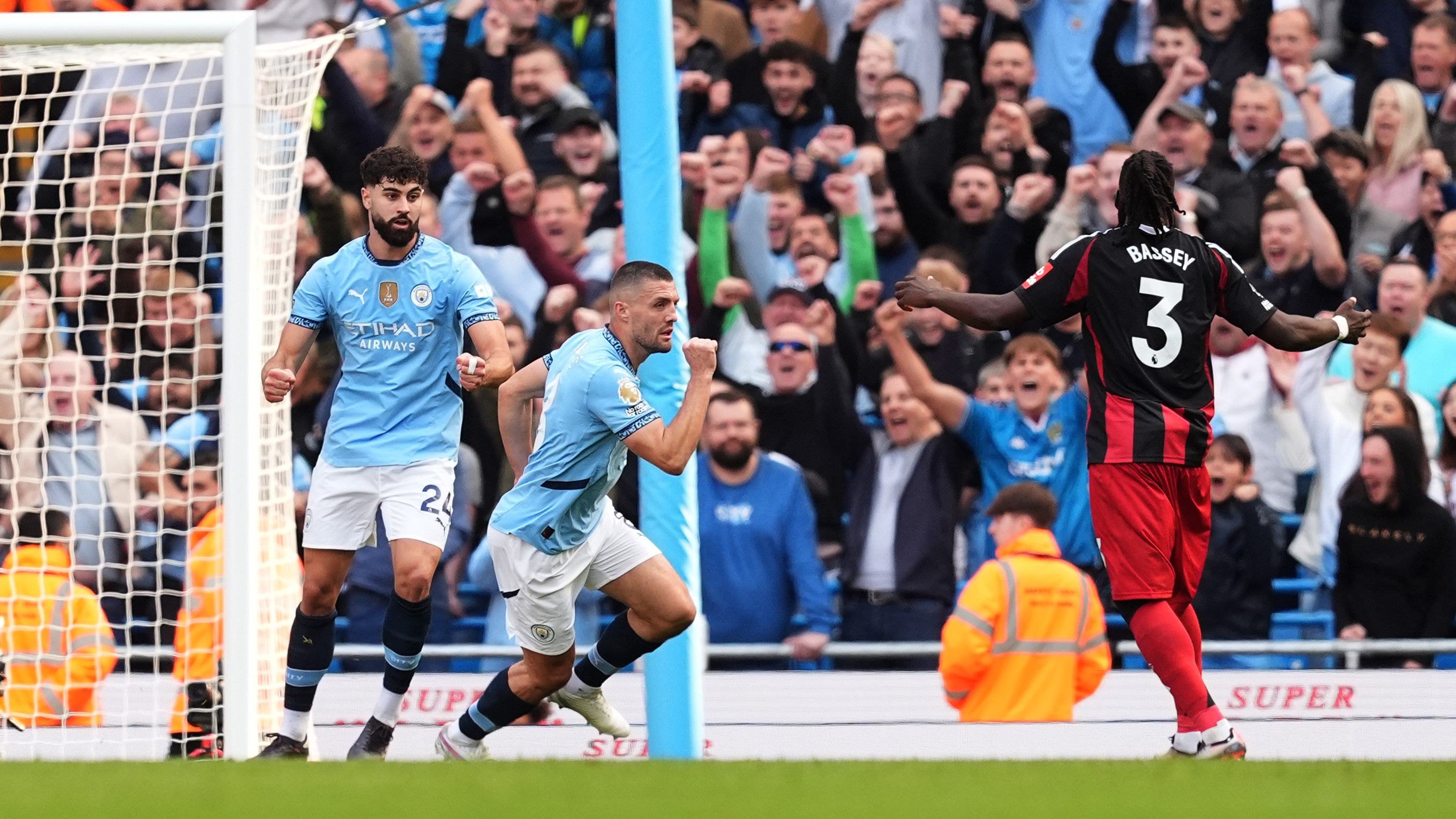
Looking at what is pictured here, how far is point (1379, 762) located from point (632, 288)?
2.89 metres

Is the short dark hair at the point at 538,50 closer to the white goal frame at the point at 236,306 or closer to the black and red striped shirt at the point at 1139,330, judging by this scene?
the white goal frame at the point at 236,306

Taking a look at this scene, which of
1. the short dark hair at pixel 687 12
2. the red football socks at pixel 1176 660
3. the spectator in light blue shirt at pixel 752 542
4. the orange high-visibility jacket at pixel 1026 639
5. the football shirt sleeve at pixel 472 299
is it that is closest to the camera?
the red football socks at pixel 1176 660

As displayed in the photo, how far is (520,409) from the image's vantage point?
23.2 feet

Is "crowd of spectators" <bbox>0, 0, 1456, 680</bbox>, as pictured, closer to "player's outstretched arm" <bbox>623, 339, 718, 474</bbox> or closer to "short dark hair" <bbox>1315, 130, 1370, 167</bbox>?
"short dark hair" <bbox>1315, 130, 1370, 167</bbox>

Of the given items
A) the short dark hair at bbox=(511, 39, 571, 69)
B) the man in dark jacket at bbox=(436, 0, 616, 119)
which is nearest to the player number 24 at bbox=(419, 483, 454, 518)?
the short dark hair at bbox=(511, 39, 571, 69)

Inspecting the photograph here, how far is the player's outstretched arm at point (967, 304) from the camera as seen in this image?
6496 mm

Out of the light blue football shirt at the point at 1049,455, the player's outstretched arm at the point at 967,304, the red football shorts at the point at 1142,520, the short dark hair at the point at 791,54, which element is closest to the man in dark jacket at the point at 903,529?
the light blue football shirt at the point at 1049,455

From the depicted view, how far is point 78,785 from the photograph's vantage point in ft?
16.4

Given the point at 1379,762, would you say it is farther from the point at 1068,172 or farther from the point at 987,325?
the point at 1068,172

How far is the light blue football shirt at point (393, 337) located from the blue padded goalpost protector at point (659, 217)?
0.71 meters

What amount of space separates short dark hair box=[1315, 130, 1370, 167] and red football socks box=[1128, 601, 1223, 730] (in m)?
4.85

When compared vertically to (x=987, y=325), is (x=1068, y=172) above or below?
above

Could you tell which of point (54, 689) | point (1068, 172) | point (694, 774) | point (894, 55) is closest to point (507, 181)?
point (894, 55)

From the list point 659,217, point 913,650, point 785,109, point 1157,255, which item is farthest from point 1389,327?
point 659,217
